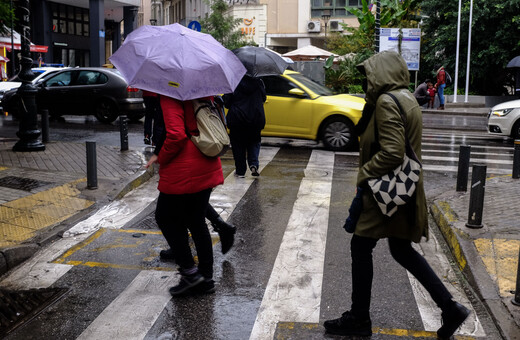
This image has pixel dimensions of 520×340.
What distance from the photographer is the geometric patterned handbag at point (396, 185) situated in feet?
12.1

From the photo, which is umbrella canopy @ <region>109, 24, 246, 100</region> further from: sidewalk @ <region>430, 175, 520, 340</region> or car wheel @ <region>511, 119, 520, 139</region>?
car wheel @ <region>511, 119, 520, 139</region>

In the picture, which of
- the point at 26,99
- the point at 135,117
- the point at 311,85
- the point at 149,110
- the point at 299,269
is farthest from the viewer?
the point at 135,117

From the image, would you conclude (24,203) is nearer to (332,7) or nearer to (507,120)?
(507,120)

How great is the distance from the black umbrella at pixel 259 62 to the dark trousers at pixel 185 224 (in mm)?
4364

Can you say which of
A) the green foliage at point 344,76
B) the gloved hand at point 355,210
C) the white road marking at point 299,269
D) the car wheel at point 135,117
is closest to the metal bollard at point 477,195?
the white road marking at point 299,269

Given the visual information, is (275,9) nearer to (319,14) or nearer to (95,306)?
(319,14)

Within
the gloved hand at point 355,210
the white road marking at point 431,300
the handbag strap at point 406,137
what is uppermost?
the handbag strap at point 406,137

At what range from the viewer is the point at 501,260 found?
540 cm

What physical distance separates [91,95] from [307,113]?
7259mm

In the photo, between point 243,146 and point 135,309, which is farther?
point 243,146

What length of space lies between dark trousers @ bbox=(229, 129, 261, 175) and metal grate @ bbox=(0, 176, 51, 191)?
9.03ft

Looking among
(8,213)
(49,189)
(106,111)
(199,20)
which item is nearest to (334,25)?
(199,20)

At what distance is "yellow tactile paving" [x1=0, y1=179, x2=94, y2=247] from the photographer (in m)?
6.07

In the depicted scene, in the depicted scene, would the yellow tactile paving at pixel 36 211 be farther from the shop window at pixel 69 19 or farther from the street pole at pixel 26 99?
the shop window at pixel 69 19
